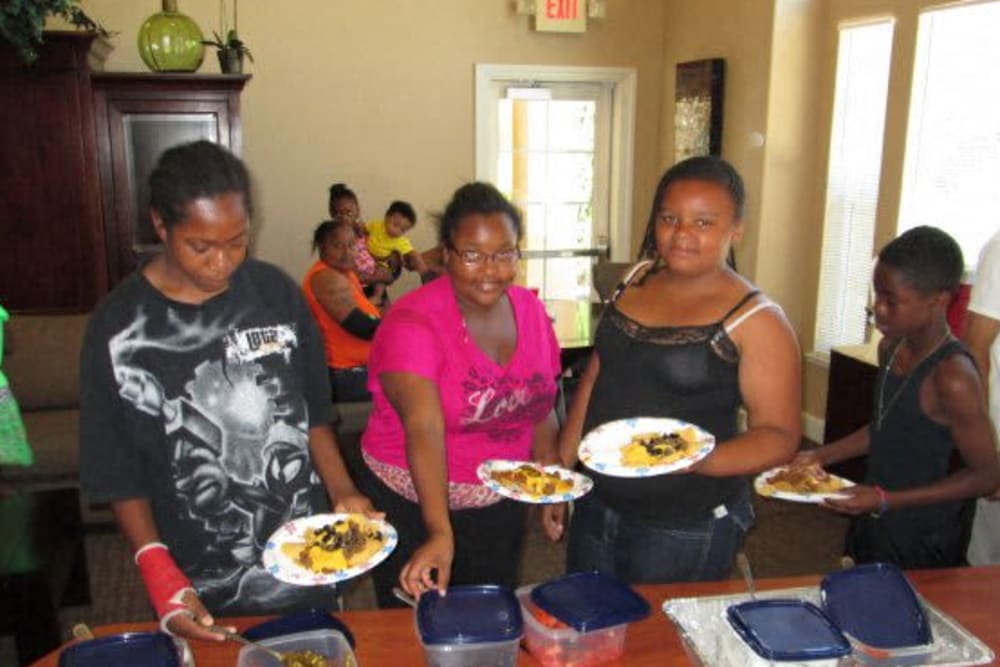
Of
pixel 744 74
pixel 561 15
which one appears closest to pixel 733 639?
pixel 744 74

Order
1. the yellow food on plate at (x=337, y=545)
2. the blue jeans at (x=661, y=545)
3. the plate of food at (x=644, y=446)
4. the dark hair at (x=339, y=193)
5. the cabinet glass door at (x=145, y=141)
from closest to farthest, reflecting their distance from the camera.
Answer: the yellow food on plate at (x=337, y=545) < the plate of food at (x=644, y=446) < the blue jeans at (x=661, y=545) < the cabinet glass door at (x=145, y=141) < the dark hair at (x=339, y=193)

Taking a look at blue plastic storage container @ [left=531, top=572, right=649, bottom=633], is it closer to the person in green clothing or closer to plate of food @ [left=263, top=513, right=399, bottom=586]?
plate of food @ [left=263, top=513, right=399, bottom=586]

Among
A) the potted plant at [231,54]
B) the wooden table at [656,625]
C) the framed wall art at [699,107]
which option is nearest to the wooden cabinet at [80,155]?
the potted plant at [231,54]

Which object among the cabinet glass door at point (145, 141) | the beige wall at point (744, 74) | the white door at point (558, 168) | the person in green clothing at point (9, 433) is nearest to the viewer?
the person in green clothing at point (9, 433)

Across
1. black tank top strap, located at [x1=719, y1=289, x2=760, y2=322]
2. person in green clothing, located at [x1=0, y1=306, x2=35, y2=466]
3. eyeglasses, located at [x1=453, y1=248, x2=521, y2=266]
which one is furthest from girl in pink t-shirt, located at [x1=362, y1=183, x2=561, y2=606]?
person in green clothing, located at [x1=0, y1=306, x2=35, y2=466]

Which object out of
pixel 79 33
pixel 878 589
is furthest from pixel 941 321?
pixel 79 33

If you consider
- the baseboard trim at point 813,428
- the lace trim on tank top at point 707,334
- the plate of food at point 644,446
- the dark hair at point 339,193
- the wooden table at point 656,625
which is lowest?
the baseboard trim at point 813,428

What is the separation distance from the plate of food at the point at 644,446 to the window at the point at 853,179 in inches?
120

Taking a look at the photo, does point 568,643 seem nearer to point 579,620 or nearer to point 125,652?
point 579,620

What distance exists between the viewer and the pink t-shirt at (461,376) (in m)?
1.58

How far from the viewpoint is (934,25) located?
3.60 metres

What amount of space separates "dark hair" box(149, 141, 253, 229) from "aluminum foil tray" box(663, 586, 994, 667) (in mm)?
978

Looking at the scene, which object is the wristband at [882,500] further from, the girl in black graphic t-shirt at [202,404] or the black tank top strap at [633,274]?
the girl in black graphic t-shirt at [202,404]

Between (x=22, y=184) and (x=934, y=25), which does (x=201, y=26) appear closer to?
→ (x=22, y=184)
